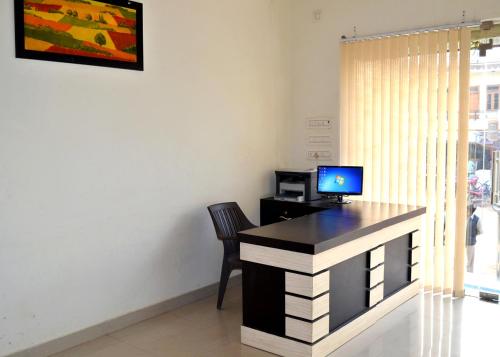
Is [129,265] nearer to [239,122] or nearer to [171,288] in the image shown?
[171,288]

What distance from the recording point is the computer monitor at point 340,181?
461 cm

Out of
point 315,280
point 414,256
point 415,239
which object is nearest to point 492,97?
point 415,239

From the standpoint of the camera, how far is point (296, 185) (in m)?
4.86

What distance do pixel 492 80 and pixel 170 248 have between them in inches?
129

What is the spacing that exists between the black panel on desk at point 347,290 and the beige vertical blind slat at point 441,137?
43.7 inches

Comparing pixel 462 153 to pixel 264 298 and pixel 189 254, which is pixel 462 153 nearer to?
pixel 264 298

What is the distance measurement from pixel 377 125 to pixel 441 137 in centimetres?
64

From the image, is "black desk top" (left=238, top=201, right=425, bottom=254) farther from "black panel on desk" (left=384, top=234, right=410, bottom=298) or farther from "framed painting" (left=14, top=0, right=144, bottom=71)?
"framed painting" (left=14, top=0, right=144, bottom=71)

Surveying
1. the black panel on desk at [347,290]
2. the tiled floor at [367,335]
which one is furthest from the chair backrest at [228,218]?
the black panel on desk at [347,290]

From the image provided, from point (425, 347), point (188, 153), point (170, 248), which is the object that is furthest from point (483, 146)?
point (170, 248)

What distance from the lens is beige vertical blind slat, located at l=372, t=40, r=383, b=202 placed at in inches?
186

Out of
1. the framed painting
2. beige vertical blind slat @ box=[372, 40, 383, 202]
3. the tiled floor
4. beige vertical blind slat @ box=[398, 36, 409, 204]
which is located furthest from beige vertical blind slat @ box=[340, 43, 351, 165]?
the framed painting

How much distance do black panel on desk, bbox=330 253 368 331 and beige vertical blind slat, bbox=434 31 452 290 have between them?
1.11 meters

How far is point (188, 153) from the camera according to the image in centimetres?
425
